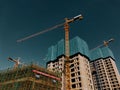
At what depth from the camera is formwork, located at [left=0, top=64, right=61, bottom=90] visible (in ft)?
226

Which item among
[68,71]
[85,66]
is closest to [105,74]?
[85,66]

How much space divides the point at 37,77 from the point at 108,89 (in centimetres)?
8128

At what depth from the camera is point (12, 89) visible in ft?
231

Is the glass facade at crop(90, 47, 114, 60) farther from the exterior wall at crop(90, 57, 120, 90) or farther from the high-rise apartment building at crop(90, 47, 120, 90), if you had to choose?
the exterior wall at crop(90, 57, 120, 90)

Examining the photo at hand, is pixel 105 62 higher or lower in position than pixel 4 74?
higher

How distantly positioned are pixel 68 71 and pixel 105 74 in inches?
3510

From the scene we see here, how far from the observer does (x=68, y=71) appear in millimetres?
59562

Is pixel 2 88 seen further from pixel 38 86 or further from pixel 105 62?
pixel 105 62

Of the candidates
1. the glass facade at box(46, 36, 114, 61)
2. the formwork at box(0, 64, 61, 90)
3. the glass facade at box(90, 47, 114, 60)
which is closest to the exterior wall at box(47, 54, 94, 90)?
the glass facade at box(46, 36, 114, 61)

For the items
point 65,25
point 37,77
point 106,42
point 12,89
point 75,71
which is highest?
point 106,42

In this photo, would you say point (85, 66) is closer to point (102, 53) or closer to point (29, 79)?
point (29, 79)

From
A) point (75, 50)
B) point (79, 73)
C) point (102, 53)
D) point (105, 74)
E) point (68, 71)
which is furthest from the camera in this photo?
point (102, 53)

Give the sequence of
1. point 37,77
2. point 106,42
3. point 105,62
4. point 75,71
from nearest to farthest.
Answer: point 37,77, point 75,71, point 105,62, point 106,42

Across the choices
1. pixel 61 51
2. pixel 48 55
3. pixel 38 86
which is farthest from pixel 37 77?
pixel 48 55
